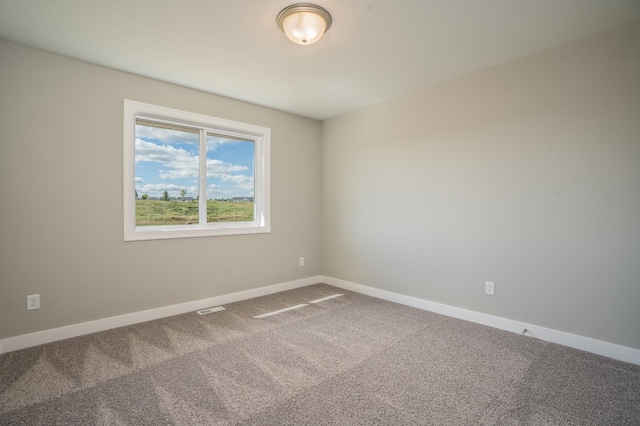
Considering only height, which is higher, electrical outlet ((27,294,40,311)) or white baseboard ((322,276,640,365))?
electrical outlet ((27,294,40,311))

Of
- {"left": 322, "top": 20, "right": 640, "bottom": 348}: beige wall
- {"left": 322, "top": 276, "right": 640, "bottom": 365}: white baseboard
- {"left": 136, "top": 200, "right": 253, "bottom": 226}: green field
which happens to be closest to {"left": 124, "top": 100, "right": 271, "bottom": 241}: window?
{"left": 136, "top": 200, "right": 253, "bottom": 226}: green field

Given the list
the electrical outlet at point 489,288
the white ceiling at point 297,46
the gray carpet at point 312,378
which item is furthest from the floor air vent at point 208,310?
the electrical outlet at point 489,288

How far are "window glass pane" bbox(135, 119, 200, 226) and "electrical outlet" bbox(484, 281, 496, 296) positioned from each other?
3173 mm

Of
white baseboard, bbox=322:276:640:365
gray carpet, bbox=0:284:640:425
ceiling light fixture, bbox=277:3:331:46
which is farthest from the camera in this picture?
white baseboard, bbox=322:276:640:365

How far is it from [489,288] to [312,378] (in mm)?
Result: 1923

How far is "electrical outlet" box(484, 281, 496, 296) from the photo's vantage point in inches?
Answer: 113

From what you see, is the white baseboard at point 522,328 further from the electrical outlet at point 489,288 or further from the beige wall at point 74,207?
the beige wall at point 74,207

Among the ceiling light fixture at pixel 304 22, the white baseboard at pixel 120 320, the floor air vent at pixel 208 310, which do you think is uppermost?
the ceiling light fixture at pixel 304 22

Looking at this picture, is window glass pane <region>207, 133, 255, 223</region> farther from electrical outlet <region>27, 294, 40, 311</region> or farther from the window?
electrical outlet <region>27, 294, 40, 311</region>

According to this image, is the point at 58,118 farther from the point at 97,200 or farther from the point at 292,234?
the point at 292,234

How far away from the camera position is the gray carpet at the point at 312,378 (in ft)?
5.40

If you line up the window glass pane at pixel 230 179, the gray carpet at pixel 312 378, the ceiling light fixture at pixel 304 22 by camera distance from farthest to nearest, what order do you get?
the window glass pane at pixel 230 179 < the ceiling light fixture at pixel 304 22 < the gray carpet at pixel 312 378

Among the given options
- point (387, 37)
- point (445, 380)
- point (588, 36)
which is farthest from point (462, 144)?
point (445, 380)

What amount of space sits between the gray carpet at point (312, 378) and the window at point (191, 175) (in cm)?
110
